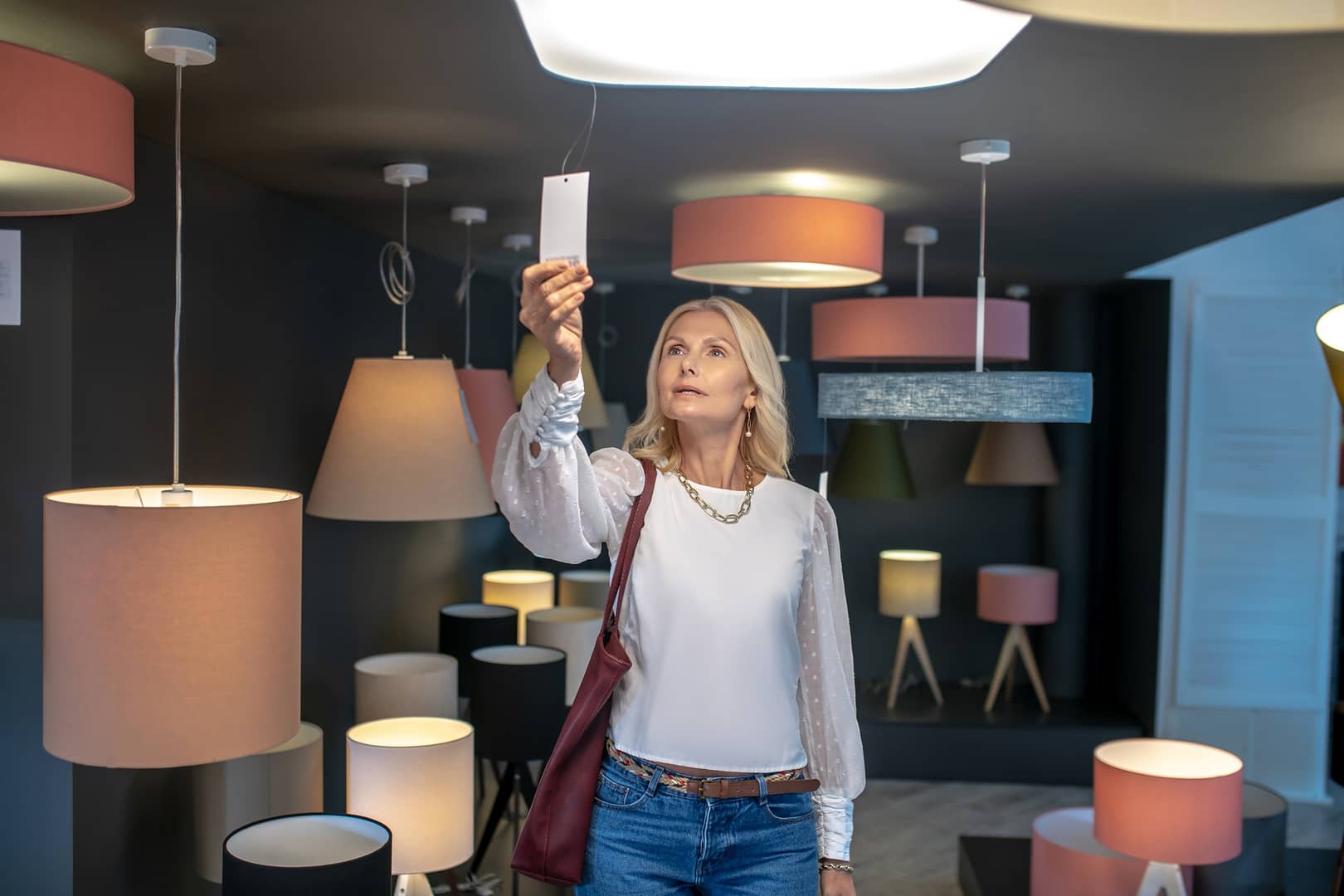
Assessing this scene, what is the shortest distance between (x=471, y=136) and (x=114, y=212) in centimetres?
85

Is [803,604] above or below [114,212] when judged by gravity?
below

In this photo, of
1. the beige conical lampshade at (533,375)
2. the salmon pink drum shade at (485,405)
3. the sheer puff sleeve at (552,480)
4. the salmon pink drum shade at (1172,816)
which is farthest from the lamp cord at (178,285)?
the salmon pink drum shade at (1172,816)

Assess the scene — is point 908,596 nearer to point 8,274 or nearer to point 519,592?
point 519,592

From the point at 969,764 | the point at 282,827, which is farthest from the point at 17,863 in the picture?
the point at 969,764

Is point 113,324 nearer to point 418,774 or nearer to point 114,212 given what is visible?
point 114,212

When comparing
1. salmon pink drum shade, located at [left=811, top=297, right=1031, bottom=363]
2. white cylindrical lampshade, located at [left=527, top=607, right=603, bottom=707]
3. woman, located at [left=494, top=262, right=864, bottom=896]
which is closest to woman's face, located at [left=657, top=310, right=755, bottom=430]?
woman, located at [left=494, top=262, right=864, bottom=896]

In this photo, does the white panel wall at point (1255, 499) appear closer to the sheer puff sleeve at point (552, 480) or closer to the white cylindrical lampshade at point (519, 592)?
the white cylindrical lampshade at point (519, 592)

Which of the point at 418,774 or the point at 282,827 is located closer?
the point at 282,827

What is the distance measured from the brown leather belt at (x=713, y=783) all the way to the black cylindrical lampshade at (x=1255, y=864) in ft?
7.82

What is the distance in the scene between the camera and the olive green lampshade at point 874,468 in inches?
248

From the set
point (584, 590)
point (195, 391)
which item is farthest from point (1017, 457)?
point (195, 391)

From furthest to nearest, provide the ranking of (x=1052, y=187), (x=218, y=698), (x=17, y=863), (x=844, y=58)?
(x=1052, y=187)
(x=17, y=863)
(x=844, y=58)
(x=218, y=698)

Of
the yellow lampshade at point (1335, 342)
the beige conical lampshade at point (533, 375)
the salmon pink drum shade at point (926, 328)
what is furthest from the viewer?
the beige conical lampshade at point (533, 375)

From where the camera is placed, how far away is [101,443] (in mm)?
2742
